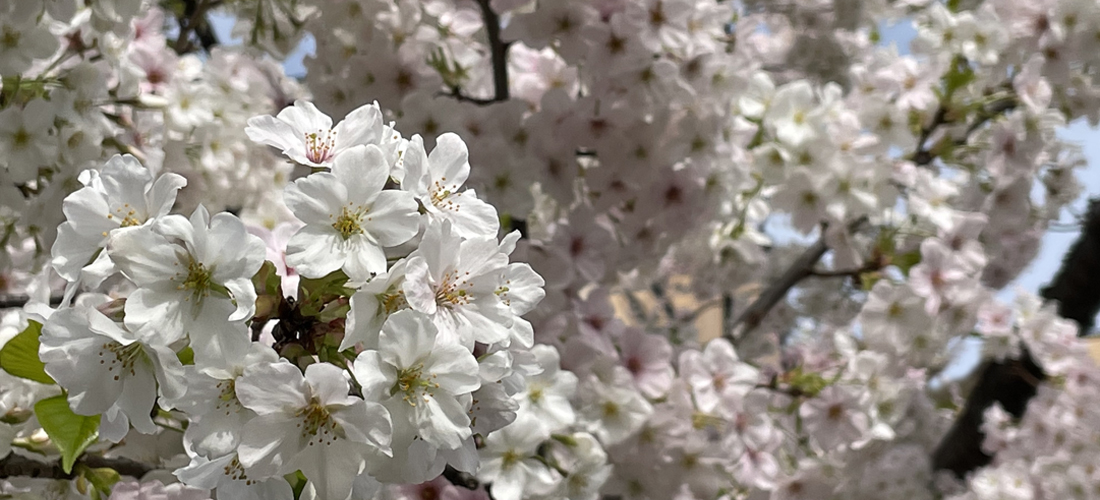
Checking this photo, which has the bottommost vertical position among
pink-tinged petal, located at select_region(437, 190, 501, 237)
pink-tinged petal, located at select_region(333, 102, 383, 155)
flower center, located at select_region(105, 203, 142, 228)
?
pink-tinged petal, located at select_region(437, 190, 501, 237)

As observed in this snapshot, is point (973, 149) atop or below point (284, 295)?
below

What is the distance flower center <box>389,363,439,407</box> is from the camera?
23.6 inches

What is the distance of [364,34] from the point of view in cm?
142

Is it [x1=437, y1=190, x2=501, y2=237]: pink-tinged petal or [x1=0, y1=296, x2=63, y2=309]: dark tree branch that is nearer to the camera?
[x1=437, y1=190, x2=501, y2=237]: pink-tinged petal

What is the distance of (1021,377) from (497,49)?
204 cm

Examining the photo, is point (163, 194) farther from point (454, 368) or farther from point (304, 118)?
point (454, 368)

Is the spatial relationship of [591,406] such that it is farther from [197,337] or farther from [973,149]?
[973,149]

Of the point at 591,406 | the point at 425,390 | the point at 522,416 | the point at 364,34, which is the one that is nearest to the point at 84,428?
the point at 425,390

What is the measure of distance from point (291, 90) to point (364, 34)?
65 centimetres

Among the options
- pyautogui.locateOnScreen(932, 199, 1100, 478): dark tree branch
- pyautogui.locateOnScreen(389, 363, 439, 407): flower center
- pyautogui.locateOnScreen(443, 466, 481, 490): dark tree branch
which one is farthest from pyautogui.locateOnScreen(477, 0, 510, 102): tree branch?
pyautogui.locateOnScreen(932, 199, 1100, 478): dark tree branch

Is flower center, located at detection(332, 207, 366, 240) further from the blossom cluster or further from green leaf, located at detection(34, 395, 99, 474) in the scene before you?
green leaf, located at detection(34, 395, 99, 474)

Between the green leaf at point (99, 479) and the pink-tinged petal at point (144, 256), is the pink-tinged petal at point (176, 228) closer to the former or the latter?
the pink-tinged petal at point (144, 256)

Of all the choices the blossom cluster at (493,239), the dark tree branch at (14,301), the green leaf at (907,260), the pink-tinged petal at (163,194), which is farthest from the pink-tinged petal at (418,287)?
the green leaf at (907,260)

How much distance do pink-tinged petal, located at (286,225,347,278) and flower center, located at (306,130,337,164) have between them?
0.09 meters
